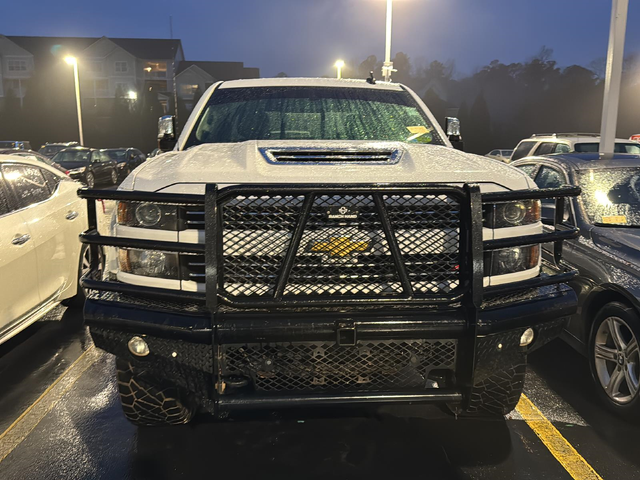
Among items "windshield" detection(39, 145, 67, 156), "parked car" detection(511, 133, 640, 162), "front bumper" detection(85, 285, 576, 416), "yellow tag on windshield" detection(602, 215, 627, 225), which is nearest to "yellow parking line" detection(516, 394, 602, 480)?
"front bumper" detection(85, 285, 576, 416)

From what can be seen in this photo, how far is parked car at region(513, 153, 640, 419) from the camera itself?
148 inches

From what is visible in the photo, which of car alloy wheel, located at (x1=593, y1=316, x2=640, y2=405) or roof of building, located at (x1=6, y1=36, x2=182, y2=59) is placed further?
roof of building, located at (x1=6, y1=36, x2=182, y2=59)

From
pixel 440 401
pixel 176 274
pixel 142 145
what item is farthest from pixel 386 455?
pixel 142 145

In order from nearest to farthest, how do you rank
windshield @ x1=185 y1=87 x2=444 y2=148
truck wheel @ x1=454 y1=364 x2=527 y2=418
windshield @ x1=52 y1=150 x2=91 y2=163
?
truck wheel @ x1=454 y1=364 x2=527 y2=418, windshield @ x1=185 y1=87 x2=444 y2=148, windshield @ x1=52 y1=150 x2=91 y2=163

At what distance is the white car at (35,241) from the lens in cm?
450

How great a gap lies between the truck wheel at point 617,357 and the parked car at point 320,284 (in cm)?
96

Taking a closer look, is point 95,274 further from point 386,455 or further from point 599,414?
point 599,414

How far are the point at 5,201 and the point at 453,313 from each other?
12.5ft

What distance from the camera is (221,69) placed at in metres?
67.4

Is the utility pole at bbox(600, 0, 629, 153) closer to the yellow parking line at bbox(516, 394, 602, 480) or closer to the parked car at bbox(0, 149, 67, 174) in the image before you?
the yellow parking line at bbox(516, 394, 602, 480)

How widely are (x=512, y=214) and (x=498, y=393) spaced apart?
1.05 m

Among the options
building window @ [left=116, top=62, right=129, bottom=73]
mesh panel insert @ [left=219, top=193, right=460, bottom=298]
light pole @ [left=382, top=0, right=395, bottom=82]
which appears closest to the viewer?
mesh panel insert @ [left=219, top=193, right=460, bottom=298]

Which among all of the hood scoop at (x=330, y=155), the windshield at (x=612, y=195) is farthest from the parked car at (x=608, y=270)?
the hood scoop at (x=330, y=155)

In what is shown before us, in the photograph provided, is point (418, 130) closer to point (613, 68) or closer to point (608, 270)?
point (608, 270)
